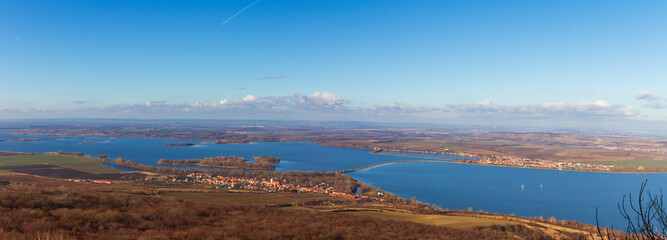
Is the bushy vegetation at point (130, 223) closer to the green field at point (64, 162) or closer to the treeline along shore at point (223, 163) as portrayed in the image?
the green field at point (64, 162)

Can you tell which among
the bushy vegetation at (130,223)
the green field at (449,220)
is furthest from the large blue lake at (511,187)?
the bushy vegetation at (130,223)

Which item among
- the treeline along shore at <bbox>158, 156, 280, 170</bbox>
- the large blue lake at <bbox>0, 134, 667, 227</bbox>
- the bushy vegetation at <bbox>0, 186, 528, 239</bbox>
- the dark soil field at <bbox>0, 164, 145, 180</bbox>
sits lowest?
the large blue lake at <bbox>0, 134, 667, 227</bbox>

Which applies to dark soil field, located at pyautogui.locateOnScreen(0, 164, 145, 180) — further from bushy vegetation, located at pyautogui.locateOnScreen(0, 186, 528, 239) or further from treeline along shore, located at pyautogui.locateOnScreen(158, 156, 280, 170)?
bushy vegetation, located at pyautogui.locateOnScreen(0, 186, 528, 239)

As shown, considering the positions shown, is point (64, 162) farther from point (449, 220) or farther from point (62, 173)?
point (449, 220)

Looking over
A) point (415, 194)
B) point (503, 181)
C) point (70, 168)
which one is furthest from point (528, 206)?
point (70, 168)

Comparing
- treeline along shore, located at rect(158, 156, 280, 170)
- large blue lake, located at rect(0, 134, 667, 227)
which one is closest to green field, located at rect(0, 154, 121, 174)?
large blue lake, located at rect(0, 134, 667, 227)

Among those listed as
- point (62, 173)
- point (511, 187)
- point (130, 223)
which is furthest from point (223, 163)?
point (130, 223)

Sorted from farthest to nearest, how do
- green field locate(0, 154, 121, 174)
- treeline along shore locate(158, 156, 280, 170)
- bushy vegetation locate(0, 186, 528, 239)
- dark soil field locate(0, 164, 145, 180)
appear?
treeline along shore locate(158, 156, 280, 170)
green field locate(0, 154, 121, 174)
dark soil field locate(0, 164, 145, 180)
bushy vegetation locate(0, 186, 528, 239)

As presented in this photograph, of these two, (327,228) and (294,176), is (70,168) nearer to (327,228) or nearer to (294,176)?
(294,176)
